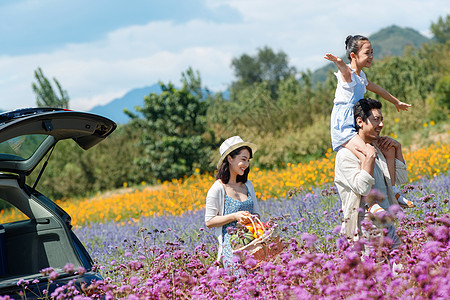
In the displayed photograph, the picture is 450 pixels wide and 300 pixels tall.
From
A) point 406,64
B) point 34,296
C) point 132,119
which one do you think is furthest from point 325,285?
point 406,64

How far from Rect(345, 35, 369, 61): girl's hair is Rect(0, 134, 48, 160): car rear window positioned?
8.22ft

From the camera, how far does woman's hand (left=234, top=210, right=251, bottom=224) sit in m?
3.76

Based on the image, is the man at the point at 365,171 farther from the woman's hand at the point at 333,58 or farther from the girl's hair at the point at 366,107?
the woman's hand at the point at 333,58

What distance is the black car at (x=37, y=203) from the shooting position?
130 inches

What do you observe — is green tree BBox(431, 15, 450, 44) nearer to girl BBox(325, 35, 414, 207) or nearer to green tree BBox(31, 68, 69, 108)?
green tree BBox(31, 68, 69, 108)

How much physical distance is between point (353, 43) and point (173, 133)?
39.7 feet

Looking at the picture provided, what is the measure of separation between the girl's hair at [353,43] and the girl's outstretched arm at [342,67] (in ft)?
0.91

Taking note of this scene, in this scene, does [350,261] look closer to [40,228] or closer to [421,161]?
[40,228]

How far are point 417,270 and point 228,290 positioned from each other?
1055mm

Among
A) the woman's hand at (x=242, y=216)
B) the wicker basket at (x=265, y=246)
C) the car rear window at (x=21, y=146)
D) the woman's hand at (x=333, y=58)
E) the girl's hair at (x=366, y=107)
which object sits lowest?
the wicker basket at (x=265, y=246)

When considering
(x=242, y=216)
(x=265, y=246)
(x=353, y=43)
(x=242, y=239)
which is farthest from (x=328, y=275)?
(x=353, y=43)

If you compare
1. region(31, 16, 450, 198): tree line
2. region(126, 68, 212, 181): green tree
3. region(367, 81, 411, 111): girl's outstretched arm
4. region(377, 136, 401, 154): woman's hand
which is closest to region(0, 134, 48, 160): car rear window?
region(377, 136, 401, 154): woman's hand

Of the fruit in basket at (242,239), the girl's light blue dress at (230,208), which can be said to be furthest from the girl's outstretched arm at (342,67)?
the fruit in basket at (242,239)

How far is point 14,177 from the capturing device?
11.9ft
